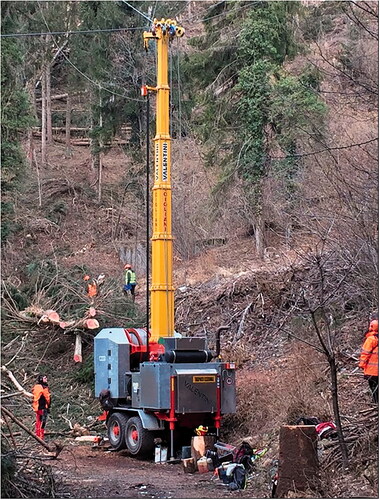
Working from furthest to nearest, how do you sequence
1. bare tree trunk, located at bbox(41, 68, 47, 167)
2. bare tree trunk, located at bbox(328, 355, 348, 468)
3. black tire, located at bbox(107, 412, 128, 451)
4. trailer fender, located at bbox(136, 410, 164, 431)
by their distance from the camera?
bare tree trunk, located at bbox(41, 68, 47, 167), black tire, located at bbox(107, 412, 128, 451), trailer fender, located at bbox(136, 410, 164, 431), bare tree trunk, located at bbox(328, 355, 348, 468)

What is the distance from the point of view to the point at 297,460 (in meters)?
10.6

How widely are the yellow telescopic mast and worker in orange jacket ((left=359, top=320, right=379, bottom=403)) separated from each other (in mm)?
4223

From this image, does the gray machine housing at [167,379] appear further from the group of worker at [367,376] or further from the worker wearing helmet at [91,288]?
the worker wearing helmet at [91,288]

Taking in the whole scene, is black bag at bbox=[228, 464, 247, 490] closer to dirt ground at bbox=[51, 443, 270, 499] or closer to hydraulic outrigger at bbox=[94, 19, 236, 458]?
dirt ground at bbox=[51, 443, 270, 499]

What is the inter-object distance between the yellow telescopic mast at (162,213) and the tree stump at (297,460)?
5.91m

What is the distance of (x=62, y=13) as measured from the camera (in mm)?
36094

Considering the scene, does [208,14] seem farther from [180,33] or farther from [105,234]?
[180,33]

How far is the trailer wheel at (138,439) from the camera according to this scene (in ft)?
50.2

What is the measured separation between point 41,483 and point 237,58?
21801mm

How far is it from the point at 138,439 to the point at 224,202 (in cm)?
1652

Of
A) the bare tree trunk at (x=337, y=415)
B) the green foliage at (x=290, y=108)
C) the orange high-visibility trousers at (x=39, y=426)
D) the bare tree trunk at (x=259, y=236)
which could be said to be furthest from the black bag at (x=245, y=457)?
the bare tree trunk at (x=259, y=236)

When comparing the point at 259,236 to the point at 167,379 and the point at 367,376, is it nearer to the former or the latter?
the point at 167,379

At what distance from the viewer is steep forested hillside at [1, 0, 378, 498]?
42.8 ft

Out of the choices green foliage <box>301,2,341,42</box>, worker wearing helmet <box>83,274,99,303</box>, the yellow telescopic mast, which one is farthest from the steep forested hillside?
the yellow telescopic mast
